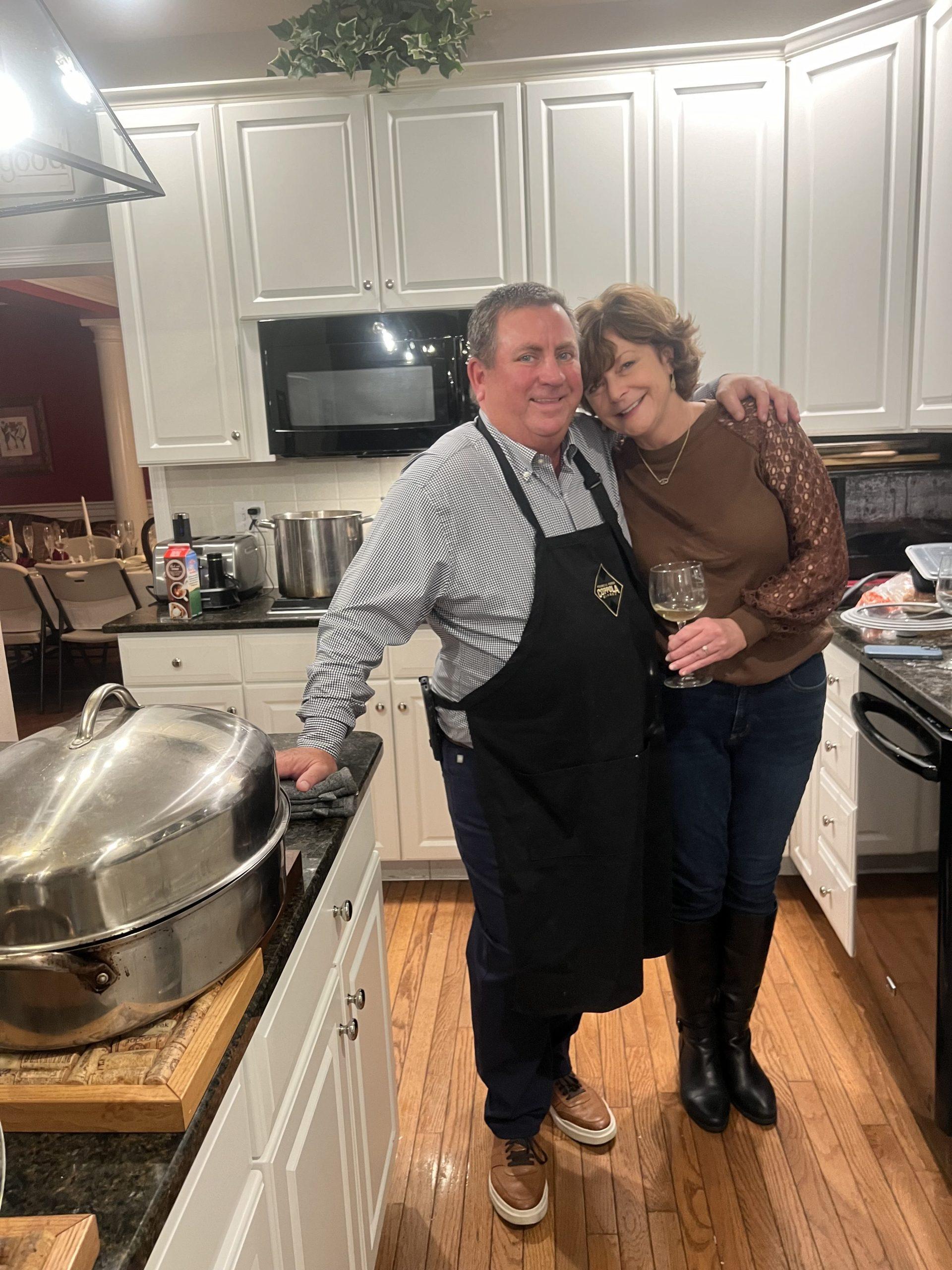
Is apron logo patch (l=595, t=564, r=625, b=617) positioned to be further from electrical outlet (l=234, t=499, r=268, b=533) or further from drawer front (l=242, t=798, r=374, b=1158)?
electrical outlet (l=234, t=499, r=268, b=533)

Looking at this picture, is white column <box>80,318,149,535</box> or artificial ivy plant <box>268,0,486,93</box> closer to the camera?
artificial ivy plant <box>268,0,486,93</box>

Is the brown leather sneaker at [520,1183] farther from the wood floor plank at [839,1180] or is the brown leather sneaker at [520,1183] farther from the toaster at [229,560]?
the toaster at [229,560]

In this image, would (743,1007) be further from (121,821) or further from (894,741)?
(121,821)

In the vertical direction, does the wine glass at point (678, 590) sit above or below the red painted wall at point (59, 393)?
below

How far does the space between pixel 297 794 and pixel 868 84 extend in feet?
8.69

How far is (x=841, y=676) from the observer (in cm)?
249

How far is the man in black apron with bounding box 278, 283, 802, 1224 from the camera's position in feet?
5.10

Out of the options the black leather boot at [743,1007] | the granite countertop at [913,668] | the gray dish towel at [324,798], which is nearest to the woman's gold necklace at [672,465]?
the granite countertop at [913,668]

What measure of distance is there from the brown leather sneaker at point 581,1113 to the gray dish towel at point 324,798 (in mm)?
1003

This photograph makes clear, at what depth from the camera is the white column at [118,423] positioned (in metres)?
7.96

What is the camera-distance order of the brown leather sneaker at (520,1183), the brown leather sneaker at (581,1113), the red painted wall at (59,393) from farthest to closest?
1. the red painted wall at (59,393)
2. the brown leather sneaker at (581,1113)
3. the brown leather sneaker at (520,1183)

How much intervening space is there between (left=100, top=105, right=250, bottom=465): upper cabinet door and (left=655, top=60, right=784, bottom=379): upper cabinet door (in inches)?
55.6

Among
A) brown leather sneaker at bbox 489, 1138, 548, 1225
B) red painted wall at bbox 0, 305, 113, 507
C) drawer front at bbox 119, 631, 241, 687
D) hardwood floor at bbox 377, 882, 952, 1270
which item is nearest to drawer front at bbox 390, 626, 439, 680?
drawer front at bbox 119, 631, 241, 687

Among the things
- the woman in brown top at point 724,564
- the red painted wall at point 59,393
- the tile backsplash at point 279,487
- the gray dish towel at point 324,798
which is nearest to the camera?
the gray dish towel at point 324,798
